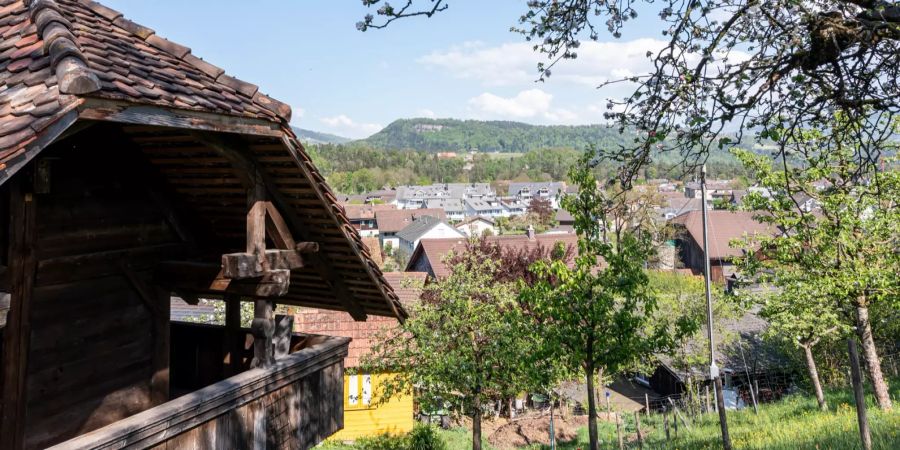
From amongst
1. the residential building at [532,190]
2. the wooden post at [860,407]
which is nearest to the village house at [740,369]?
the wooden post at [860,407]

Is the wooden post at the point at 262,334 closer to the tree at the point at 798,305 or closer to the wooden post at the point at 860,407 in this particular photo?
the wooden post at the point at 860,407

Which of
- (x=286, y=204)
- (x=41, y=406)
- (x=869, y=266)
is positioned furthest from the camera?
(x=869, y=266)

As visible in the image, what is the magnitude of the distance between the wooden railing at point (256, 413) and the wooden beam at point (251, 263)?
83cm

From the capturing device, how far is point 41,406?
16.8 ft

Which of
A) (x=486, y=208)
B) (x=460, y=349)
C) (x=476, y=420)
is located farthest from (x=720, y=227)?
(x=486, y=208)

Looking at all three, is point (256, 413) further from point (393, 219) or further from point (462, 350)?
point (393, 219)

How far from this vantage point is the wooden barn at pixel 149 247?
347 centimetres

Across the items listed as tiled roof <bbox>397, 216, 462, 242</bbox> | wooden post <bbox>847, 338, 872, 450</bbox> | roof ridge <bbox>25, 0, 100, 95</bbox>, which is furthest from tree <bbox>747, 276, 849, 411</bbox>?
tiled roof <bbox>397, 216, 462, 242</bbox>

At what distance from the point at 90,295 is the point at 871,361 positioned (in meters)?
16.0

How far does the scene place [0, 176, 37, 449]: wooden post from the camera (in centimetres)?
446

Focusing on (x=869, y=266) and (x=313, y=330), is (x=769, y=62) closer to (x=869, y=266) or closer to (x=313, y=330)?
(x=869, y=266)

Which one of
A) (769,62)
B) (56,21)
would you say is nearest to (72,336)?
(56,21)

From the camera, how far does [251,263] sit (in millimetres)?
4949

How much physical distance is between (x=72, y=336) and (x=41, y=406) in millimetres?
604
